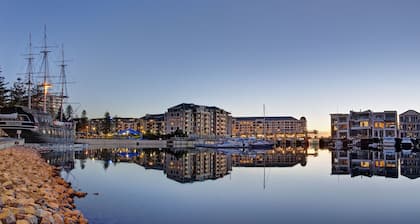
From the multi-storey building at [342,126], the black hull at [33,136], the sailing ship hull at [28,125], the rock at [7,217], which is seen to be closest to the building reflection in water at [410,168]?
the rock at [7,217]

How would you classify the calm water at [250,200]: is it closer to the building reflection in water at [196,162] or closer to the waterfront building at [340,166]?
the building reflection in water at [196,162]

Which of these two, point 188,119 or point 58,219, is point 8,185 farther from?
point 188,119

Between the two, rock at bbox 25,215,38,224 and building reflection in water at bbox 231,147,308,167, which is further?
building reflection in water at bbox 231,147,308,167

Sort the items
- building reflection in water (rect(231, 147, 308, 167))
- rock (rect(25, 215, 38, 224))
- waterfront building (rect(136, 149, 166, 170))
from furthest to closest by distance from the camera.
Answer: building reflection in water (rect(231, 147, 308, 167))
waterfront building (rect(136, 149, 166, 170))
rock (rect(25, 215, 38, 224))

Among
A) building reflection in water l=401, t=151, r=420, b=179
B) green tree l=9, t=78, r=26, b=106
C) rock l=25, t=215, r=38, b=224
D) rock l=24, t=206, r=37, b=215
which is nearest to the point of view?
rock l=25, t=215, r=38, b=224

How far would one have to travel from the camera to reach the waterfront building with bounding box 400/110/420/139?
12556 cm

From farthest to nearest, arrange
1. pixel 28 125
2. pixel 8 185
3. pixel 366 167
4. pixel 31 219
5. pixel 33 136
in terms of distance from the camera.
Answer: pixel 33 136 → pixel 28 125 → pixel 366 167 → pixel 8 185 → pixel 31 219

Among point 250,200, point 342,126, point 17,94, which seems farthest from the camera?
point 342,126

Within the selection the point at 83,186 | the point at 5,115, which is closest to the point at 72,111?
the point at 5,115

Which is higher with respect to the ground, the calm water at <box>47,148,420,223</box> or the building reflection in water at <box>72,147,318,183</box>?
the calm water at <box>47,148,420,223</box>

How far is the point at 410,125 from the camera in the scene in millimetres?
126188

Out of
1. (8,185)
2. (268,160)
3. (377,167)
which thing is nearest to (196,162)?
(268,160)

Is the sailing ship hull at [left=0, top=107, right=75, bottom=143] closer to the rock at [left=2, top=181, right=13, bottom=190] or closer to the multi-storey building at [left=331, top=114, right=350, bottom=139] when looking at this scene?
the rock at [left=2, top=181, right=13, bottom=190]

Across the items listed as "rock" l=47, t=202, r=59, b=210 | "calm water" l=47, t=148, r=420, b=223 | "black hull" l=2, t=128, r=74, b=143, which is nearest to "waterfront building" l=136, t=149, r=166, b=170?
"calm water" l=47, t=148, r=420, b=223
